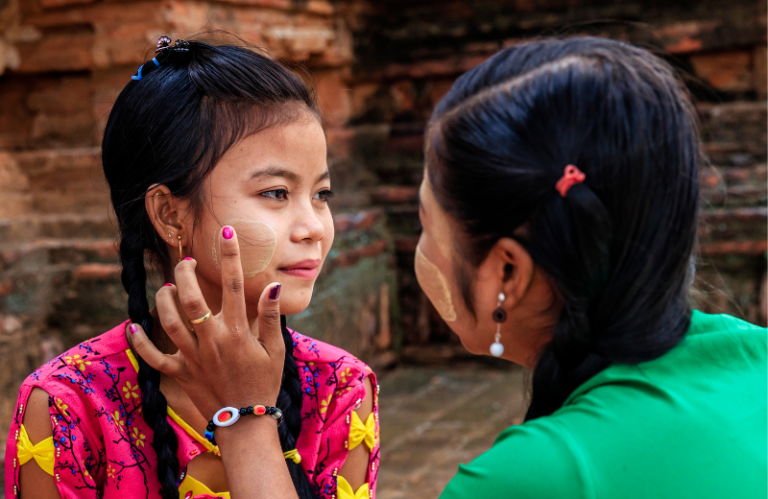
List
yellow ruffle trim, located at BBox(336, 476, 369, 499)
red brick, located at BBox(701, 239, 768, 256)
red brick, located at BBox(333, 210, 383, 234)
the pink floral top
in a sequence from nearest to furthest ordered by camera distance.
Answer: the pink floral top → yellow ruffle trim, located at BBox(336, 476, 369, 499) → red brick, located at BBox(333, 210, 383, 234) → red brick, located at BBox(701, 239, 768, 256)

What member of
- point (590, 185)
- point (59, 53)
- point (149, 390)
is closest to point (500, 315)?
point (590, 185)

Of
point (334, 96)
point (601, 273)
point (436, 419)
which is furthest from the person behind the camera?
point (334, 96)

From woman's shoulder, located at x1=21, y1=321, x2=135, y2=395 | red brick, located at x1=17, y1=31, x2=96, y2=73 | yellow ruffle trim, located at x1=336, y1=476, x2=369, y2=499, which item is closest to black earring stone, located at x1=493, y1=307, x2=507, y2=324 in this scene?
yellow ruffle trim, located at x1=336, y1=476, x2=369, y2=499

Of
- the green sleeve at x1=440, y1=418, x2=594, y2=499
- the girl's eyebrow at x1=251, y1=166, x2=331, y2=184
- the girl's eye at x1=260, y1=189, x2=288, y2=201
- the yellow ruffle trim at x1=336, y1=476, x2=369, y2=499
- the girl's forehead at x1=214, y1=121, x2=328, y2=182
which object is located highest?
the girl's forehead at x1=214, y1=121, x2=328, y2=182

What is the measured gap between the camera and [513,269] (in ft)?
3.93

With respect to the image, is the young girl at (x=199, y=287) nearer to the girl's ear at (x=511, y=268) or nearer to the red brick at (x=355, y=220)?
the girl's ear at (x=511, y=268)

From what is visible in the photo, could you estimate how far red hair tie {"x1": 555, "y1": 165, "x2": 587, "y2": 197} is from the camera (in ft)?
3.47

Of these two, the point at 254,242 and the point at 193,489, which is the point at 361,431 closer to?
the point at 193,489

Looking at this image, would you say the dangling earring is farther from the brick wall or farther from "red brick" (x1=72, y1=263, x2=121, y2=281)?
"red brick" (x1=72, y1=263, x2=121, y2=281)

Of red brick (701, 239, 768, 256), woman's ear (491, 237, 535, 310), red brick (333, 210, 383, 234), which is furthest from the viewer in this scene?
red brick (701, 239, 768, 256)

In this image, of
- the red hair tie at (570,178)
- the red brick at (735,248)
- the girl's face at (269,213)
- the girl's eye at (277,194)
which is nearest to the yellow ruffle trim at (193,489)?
the girl's face at (269,213)

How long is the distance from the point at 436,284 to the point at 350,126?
3.82 metres

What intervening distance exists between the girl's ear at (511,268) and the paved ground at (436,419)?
2201mm

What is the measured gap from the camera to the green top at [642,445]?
3.22 feet
